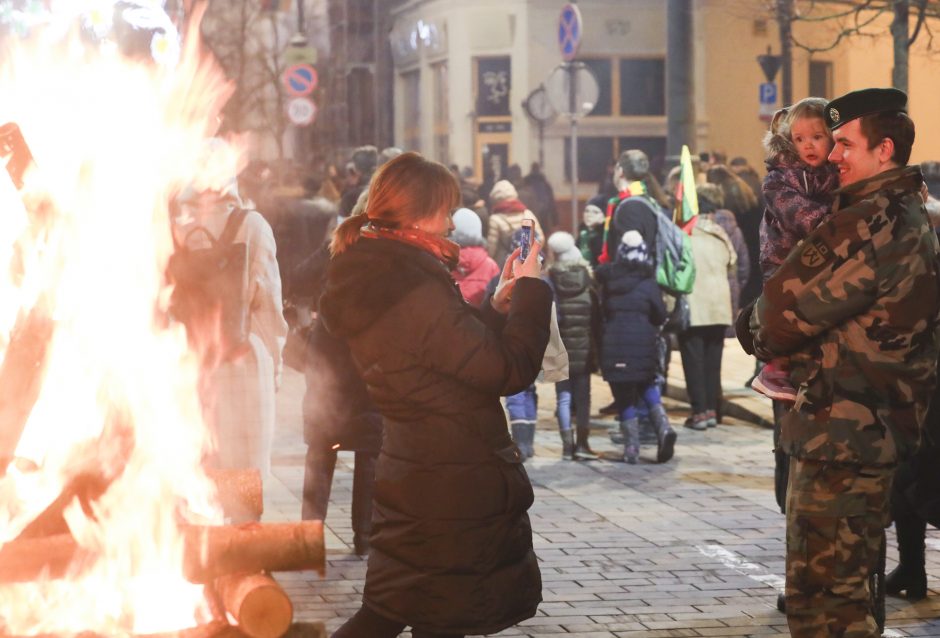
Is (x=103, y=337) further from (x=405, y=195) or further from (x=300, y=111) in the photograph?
(x=300, y=111)

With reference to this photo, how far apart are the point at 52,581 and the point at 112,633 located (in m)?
0.22

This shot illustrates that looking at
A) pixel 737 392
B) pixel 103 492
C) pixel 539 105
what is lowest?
pixel 737 392

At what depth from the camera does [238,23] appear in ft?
194

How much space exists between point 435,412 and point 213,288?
2760mm

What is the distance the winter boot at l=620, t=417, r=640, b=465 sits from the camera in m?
11.7

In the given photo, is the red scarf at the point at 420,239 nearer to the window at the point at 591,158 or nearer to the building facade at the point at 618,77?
the building facade at the point at 618,77

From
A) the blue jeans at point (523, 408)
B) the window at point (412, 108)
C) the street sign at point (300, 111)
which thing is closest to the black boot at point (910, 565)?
the blue jeans at point (523, 408)

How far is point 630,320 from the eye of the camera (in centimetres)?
→ 1166

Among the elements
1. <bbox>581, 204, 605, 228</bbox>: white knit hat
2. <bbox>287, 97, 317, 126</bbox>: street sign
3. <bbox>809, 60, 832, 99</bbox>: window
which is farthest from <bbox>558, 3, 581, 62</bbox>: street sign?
<bbox>809, 60, 832, 99</bbox>: window

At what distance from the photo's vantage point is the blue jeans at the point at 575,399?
11.9 m

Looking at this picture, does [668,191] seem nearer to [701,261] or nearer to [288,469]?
[701,261]

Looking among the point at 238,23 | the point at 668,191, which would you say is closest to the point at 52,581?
the point at 668,191

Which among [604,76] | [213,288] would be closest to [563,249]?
[213,288]

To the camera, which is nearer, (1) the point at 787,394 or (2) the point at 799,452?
(2) the point at 799,452
